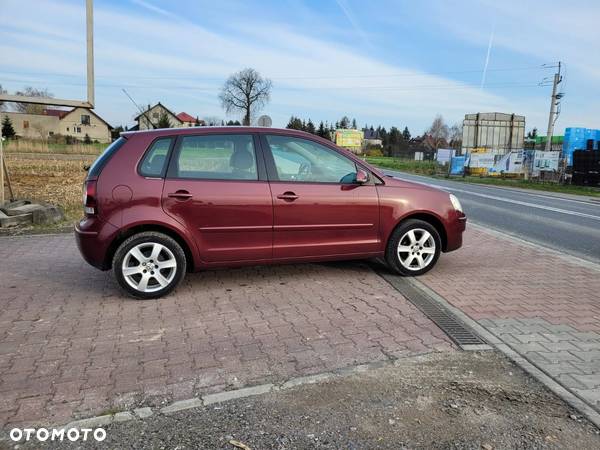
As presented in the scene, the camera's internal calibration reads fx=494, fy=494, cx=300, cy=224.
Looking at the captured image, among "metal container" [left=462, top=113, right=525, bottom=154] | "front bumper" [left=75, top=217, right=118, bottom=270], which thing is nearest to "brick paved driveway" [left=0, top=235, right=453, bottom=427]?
"front bumper" [left=75, top=217, right=118, bottom=270]

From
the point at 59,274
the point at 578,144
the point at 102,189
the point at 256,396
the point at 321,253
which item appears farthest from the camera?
the point at 578,144

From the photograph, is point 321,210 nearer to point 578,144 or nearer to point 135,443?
point 135,443

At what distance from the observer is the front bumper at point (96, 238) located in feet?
15.4

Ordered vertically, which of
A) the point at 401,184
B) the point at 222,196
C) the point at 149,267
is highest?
the point at 401,184

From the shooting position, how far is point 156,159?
4.84 metres

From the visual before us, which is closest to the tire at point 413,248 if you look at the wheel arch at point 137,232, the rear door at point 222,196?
the rear door at point 222,196

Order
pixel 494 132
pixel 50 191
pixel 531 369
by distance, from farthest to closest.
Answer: pixel 494 132 < pixel 50 191 < pixel 531 369

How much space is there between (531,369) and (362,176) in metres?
2.64

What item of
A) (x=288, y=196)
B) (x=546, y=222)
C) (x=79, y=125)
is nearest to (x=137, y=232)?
(x=288, y=196)

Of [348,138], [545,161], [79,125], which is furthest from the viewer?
[79,125]

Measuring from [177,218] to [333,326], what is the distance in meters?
1.85

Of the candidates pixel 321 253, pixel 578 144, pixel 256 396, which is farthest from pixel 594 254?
pixel 578 144

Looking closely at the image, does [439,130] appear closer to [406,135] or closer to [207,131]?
[406,135]

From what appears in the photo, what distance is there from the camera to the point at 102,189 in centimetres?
467
